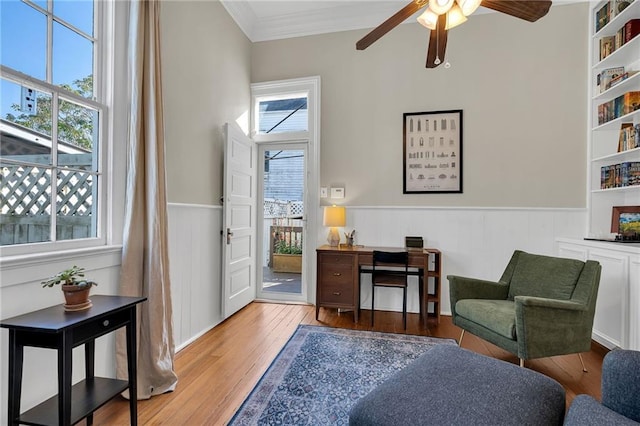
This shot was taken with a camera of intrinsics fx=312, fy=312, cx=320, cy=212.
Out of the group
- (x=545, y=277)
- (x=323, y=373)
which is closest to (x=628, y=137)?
(x=545, y=277)

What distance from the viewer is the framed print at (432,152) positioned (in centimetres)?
362

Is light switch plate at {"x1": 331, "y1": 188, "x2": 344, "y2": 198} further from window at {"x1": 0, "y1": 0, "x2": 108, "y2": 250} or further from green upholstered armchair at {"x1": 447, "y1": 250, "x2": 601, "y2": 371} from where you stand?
window at {"x1": 0, "y1": 0, "x2": 108, "y2": 250}

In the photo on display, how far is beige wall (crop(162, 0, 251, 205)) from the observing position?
102 inches

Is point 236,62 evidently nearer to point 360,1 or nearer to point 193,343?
point 360,1

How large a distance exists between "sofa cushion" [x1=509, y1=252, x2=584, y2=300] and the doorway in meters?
2.35

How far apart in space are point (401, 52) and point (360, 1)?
2.45ft

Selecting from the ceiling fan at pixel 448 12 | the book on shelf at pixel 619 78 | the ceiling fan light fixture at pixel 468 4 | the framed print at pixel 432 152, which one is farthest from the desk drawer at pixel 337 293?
the book on shelf at pixel 619 78

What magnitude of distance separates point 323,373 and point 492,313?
1355 millimetres

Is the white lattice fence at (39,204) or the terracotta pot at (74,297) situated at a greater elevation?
the white lattice fence at (39,204)

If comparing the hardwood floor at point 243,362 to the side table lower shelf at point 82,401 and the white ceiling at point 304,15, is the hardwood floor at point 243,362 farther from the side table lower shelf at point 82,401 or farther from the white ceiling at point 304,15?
the white ceiling at point 304,15

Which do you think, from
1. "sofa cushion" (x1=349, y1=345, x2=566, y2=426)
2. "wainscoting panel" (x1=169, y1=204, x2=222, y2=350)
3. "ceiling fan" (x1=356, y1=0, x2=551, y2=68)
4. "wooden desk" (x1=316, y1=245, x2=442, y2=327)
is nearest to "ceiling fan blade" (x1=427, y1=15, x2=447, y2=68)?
"ceiling fan" (x1=356, y1=0, x2=551, y2=68)

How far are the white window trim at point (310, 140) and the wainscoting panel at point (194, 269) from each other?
1141 millimetres

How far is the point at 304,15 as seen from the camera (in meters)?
3.89

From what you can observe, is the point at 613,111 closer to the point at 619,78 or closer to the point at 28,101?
the point at 619,78
